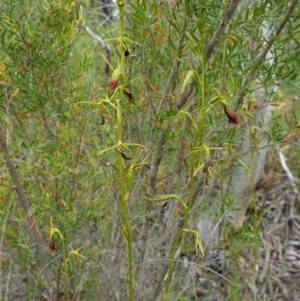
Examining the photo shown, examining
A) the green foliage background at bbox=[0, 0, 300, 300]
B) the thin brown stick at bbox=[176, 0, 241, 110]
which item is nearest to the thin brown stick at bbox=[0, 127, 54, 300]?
the green foliage background at bbox=[0, 0, 300, 300]

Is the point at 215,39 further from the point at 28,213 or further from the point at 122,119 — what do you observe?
the point at 28,213

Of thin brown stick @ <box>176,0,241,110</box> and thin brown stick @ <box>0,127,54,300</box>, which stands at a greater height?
thin brown stick @ <box>176,0,241,110</box>

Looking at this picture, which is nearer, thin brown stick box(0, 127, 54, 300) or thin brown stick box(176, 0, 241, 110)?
thin brown stick box(176, 0, 241, 110)

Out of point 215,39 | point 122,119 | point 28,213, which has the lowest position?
point 28,213

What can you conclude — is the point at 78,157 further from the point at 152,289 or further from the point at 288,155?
the point at 288,155

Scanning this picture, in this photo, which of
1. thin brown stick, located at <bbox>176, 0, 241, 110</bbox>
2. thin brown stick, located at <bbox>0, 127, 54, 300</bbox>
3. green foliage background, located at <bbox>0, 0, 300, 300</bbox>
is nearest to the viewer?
thin brown stick, located at <bbox>176, 0, 241, 110</bbox>

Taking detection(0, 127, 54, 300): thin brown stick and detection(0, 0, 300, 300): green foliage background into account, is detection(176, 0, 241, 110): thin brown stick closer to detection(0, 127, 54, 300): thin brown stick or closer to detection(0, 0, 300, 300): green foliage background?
detection(0, 0, 300, 300): green foliage background

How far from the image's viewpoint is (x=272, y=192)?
128 inches

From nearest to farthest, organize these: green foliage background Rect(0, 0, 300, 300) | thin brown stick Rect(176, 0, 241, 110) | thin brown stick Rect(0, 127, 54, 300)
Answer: thin brown stick Rect(176, 0, 241, 110) → green foliage background Rect(0, 0, 300, 300) → thin brown stick Rect(0, 127, 54, 300)

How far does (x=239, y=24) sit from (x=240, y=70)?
0.68ft

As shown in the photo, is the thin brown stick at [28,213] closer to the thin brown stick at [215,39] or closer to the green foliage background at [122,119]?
the green foliage background at [122,119]

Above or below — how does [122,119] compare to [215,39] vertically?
below

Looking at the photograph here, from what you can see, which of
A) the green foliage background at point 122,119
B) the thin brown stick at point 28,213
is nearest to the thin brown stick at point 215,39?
the green foliage background at point 122,119

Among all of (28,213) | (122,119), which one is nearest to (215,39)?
(122,119)
